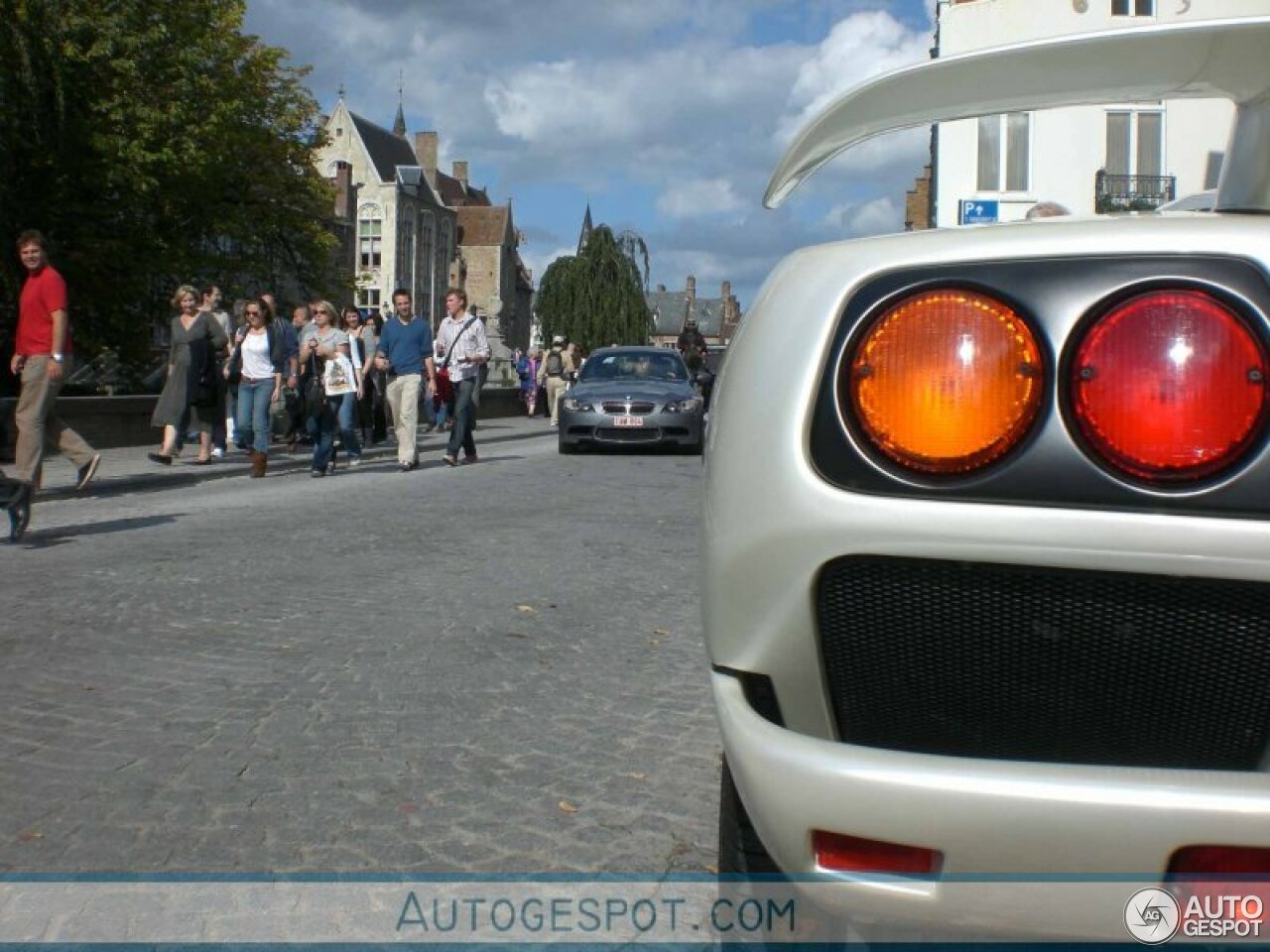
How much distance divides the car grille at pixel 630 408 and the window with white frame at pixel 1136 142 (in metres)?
23.4

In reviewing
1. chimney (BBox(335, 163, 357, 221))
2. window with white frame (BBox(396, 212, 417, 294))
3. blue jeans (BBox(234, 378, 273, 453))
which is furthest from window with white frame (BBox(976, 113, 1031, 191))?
window with white frame (BBox(396, 212, 417, 294))

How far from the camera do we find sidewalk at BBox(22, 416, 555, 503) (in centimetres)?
1212

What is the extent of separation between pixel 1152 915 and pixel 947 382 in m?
0.64

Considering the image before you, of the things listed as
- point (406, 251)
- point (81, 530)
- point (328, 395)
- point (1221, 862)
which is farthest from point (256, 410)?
point (406, 251)

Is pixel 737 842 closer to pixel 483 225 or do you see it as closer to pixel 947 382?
pixel 947 382

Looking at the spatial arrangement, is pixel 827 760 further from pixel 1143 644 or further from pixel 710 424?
pixel 710 424

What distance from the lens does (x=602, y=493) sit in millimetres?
12336

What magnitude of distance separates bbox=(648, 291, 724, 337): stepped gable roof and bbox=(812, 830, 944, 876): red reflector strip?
17066 centimetres

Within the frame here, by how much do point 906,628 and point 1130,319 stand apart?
0.44 meters

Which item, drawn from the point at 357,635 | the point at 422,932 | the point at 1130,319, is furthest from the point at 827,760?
the point at 357,635

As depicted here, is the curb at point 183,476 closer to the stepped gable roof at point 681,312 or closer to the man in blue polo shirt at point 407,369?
the man in blue polo shirt at point 407,369

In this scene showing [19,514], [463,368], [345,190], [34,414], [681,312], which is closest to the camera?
[19,514]

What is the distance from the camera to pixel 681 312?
176 metres

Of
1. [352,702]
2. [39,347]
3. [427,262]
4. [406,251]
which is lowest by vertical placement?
[352,702]
